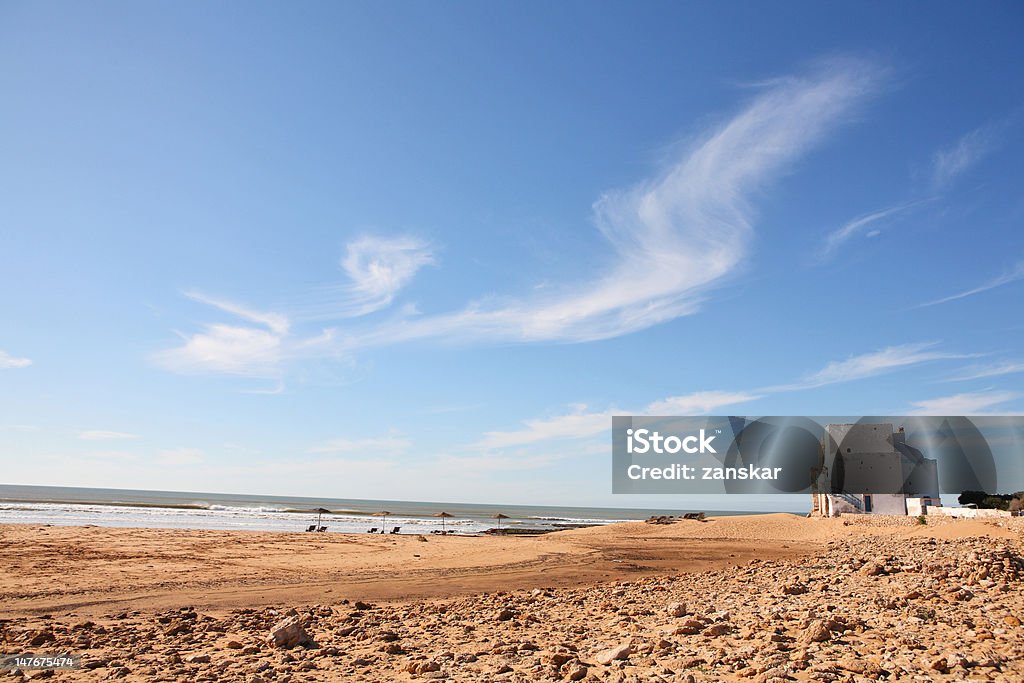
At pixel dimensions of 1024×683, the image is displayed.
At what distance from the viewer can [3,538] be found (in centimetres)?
2720

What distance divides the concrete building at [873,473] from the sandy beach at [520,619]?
812 inches

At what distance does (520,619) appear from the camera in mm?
10336

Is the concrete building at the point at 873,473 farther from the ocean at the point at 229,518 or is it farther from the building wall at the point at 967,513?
the ocean at the point at 229,518

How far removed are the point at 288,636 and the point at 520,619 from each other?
3872 millimetres

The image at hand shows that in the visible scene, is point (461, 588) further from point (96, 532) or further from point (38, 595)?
point (96, 532)

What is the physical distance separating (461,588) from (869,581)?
9.62 metres

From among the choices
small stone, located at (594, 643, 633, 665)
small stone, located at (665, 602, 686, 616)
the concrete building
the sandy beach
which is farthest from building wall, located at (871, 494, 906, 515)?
small stone, located at (594, 643, 633, 665)

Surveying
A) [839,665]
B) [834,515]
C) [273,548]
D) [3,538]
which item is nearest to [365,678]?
[839,665]

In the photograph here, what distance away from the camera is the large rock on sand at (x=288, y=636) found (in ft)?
28.1

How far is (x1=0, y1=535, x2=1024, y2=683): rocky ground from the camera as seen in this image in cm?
652

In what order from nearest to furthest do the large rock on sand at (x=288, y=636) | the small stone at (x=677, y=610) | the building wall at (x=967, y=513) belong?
the large rock on sand at (x=288, y=636), the small stone at (x=677, y=610), the building wall at (x=967, y=513)

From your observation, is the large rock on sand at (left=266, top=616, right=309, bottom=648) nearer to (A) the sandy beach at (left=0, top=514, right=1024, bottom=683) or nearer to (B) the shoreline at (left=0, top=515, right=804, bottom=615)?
(A) the sandy beach at (left=0, top=514, right=1024, bottom=683)

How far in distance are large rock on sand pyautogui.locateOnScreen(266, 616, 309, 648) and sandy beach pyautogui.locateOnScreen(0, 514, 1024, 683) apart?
0.03 meters

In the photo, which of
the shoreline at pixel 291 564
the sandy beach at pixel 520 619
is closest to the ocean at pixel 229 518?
the shoreline at pixel 291 564
